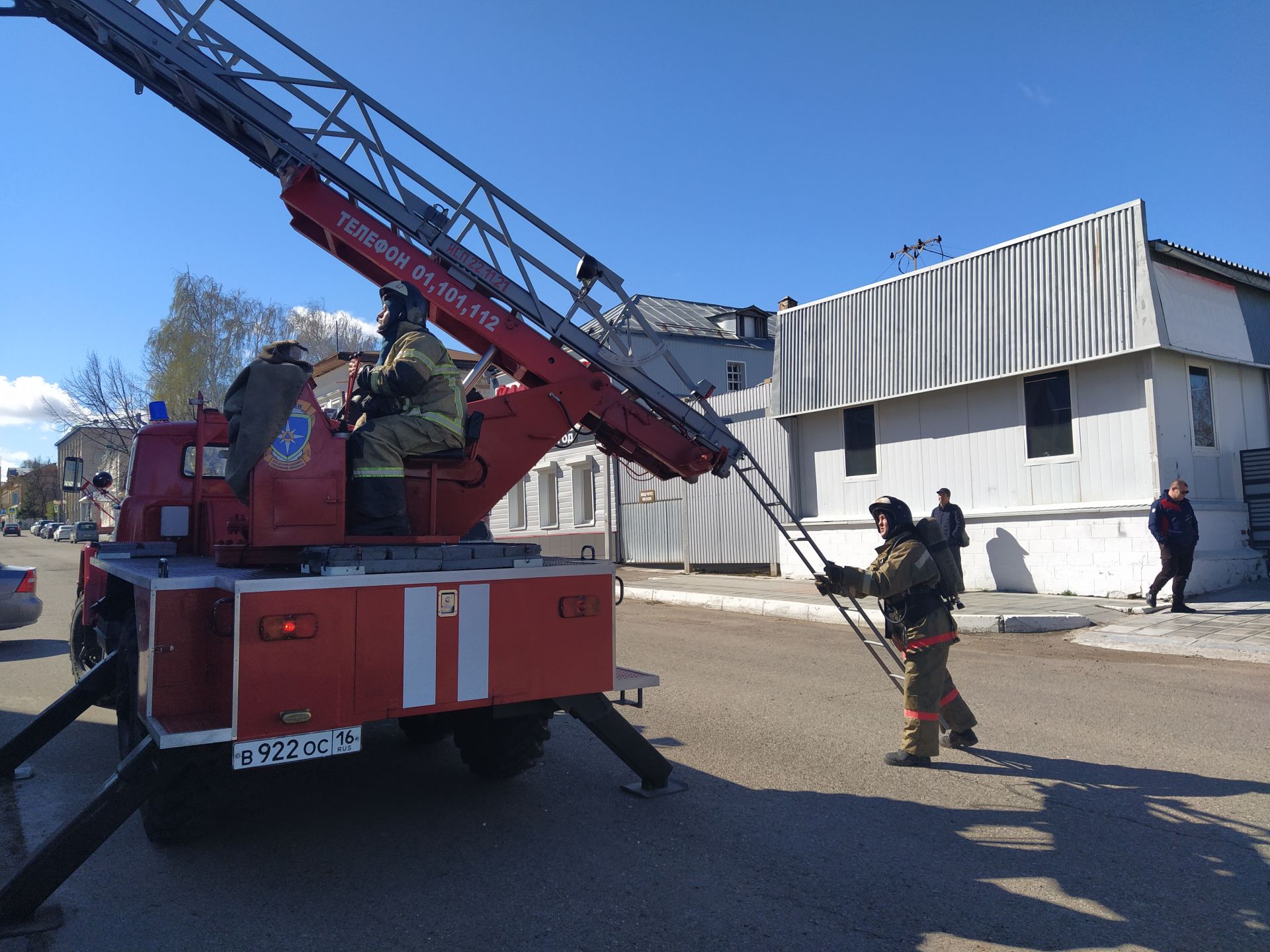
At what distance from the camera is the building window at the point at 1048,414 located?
13.6m

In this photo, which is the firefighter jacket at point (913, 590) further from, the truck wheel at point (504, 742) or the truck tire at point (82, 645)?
the truck tire at point (82, 645)

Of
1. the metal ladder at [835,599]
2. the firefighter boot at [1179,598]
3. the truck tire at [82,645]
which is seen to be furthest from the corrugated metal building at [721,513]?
the truck tire at [82,645]

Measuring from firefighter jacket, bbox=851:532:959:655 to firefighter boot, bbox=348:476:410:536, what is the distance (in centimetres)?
291

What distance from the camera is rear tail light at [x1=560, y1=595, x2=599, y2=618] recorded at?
4.18 meters

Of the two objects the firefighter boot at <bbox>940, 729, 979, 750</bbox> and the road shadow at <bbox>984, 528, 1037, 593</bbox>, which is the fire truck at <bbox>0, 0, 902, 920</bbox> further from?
the road shadow at <bbox>984, 528, 1037, 593</bbox>

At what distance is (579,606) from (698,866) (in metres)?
1.31

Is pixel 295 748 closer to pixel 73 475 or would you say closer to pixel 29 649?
pixel 73 475

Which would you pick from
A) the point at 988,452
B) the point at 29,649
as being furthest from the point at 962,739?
the point at 29,649

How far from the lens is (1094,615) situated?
11.4 m

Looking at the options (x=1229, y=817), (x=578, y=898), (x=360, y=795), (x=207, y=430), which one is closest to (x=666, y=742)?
(x=360, y=795)

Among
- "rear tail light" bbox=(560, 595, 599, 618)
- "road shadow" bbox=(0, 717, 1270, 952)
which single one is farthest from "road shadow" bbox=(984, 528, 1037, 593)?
"rear tail light" bbox=(560, 595, 599, 618)

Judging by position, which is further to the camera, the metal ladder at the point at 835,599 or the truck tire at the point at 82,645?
the truck tire at the point at 82,645

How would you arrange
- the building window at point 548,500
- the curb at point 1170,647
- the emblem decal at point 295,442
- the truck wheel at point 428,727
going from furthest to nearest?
the building window at point 548,500 → the curb at point 1170,647 → the truck wheel at point 428,727 → the emblem decal at point 295,442

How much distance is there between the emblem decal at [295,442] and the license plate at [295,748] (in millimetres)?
1347
